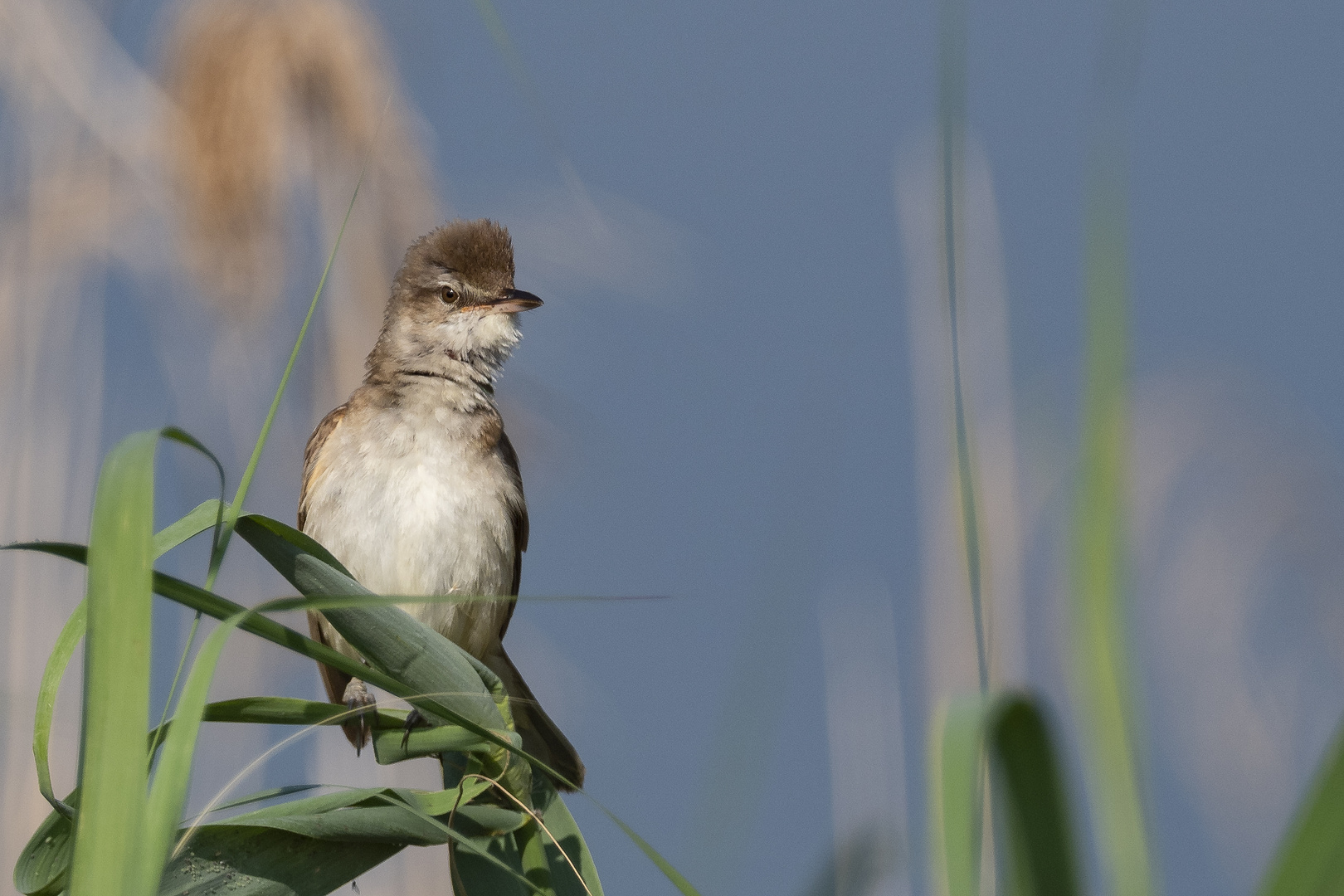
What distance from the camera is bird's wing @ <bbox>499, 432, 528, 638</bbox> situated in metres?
3.61

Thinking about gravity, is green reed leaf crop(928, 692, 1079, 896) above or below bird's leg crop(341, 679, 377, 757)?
above

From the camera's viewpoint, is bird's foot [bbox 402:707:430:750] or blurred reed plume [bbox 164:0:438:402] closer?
bird's foot [bbox 402:707:430:750]

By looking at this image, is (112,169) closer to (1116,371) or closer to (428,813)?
(428,813)

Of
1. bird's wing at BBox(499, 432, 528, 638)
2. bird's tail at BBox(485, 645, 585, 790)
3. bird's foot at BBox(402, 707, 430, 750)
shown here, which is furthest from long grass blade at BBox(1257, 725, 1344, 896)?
bird's wing at BBox(499, 432, 528, 638)

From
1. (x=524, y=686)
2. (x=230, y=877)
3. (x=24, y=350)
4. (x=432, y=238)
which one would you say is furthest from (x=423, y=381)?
(x=230, y=877)

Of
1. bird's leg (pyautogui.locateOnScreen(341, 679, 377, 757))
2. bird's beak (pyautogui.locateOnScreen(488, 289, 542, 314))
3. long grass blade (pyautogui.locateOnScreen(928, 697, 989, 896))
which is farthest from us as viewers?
bird's beak (pyautogui.locateOnScreen(488, 289, 542, 314))

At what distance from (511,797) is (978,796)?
2.84ft

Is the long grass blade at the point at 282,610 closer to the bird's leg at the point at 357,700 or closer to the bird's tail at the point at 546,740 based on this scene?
the bird's leg at the point at 357,700

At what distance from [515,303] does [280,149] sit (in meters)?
1.56

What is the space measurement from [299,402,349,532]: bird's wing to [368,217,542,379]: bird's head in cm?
18

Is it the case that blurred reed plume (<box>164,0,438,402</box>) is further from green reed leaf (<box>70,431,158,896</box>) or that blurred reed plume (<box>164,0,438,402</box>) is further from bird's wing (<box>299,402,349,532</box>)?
green reed leaf (<box>70,431,158,896</box>)

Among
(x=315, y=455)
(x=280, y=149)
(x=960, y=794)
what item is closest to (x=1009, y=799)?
(x=960, y=794)

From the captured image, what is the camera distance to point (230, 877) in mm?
1451

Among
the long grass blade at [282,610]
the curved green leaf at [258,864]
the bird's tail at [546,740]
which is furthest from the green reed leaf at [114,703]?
the bird's tail at [546,740]
